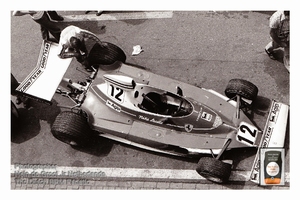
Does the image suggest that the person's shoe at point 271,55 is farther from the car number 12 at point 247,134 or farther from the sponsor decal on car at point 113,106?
the sponsor decal on car at point 113,106

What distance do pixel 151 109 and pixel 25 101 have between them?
2.81 metres

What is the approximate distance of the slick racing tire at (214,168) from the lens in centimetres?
574

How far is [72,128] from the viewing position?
6.04 metres

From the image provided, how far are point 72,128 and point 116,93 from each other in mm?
1031

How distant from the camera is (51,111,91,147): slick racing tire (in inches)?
238

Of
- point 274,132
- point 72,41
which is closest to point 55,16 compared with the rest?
point 72,41

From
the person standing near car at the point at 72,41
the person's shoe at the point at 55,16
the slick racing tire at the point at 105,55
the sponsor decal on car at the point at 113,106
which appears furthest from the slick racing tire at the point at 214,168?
the person's shoe at the point at 55,16

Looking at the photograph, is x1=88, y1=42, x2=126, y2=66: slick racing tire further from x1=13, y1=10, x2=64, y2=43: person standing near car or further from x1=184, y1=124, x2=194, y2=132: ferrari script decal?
x1=184, y1=124, x2=194, y2=132: ferrari script decal

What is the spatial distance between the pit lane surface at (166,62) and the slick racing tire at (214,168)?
54 centimetres

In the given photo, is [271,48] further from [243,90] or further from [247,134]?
[247,134]

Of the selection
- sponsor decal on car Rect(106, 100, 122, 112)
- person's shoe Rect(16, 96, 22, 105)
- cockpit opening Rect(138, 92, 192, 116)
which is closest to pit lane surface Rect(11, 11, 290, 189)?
person's shoe Rect(16, 96, 22, 105)

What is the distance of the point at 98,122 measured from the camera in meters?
6.31

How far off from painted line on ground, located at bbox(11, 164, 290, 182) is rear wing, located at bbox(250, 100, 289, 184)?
1.68 ft

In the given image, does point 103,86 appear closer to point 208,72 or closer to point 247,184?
point 208,72
